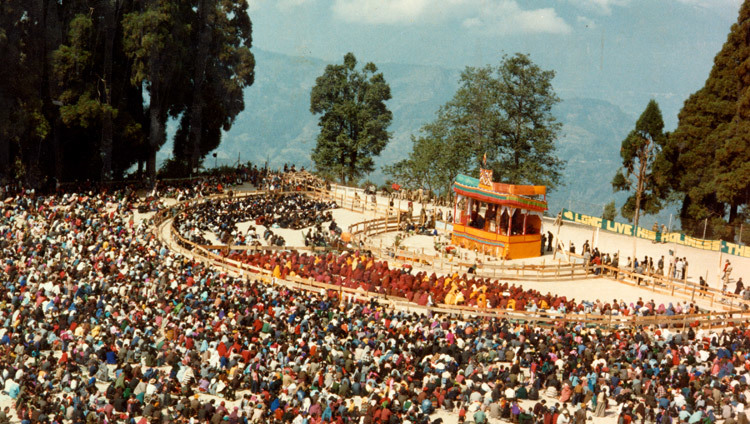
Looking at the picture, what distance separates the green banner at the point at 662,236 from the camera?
44344 millimetres

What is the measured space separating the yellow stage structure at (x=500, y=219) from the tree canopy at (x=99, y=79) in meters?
25.1

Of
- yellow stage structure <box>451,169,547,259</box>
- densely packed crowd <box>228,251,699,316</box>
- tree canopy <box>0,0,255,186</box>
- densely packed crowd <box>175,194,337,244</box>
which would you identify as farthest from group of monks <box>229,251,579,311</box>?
tree canopy <box>0,0,255,186</box>

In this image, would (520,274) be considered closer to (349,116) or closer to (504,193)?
(504,193)

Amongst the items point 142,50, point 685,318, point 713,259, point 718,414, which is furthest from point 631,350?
point 142,50

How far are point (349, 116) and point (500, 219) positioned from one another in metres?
33.2

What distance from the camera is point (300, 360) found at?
20672 mm

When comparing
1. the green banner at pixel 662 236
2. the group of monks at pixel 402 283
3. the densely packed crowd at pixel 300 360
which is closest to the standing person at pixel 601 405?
the densely packed crowd at pixel 300 360

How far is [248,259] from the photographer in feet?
111

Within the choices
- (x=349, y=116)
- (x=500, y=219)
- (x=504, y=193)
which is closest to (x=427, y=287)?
(x=500, y=219)

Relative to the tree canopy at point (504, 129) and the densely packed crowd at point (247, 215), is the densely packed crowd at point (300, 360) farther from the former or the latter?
the tree canopy at point (504, 129)

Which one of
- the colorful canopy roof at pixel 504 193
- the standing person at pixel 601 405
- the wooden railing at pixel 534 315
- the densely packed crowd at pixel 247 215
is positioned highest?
the colorful canopy roof at pixel 504 193

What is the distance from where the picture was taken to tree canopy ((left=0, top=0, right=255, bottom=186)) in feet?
149

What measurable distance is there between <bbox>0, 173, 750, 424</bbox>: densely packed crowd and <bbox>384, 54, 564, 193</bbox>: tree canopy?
3370 cm

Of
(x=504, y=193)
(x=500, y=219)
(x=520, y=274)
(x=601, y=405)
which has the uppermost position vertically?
(x=504, y=193)
